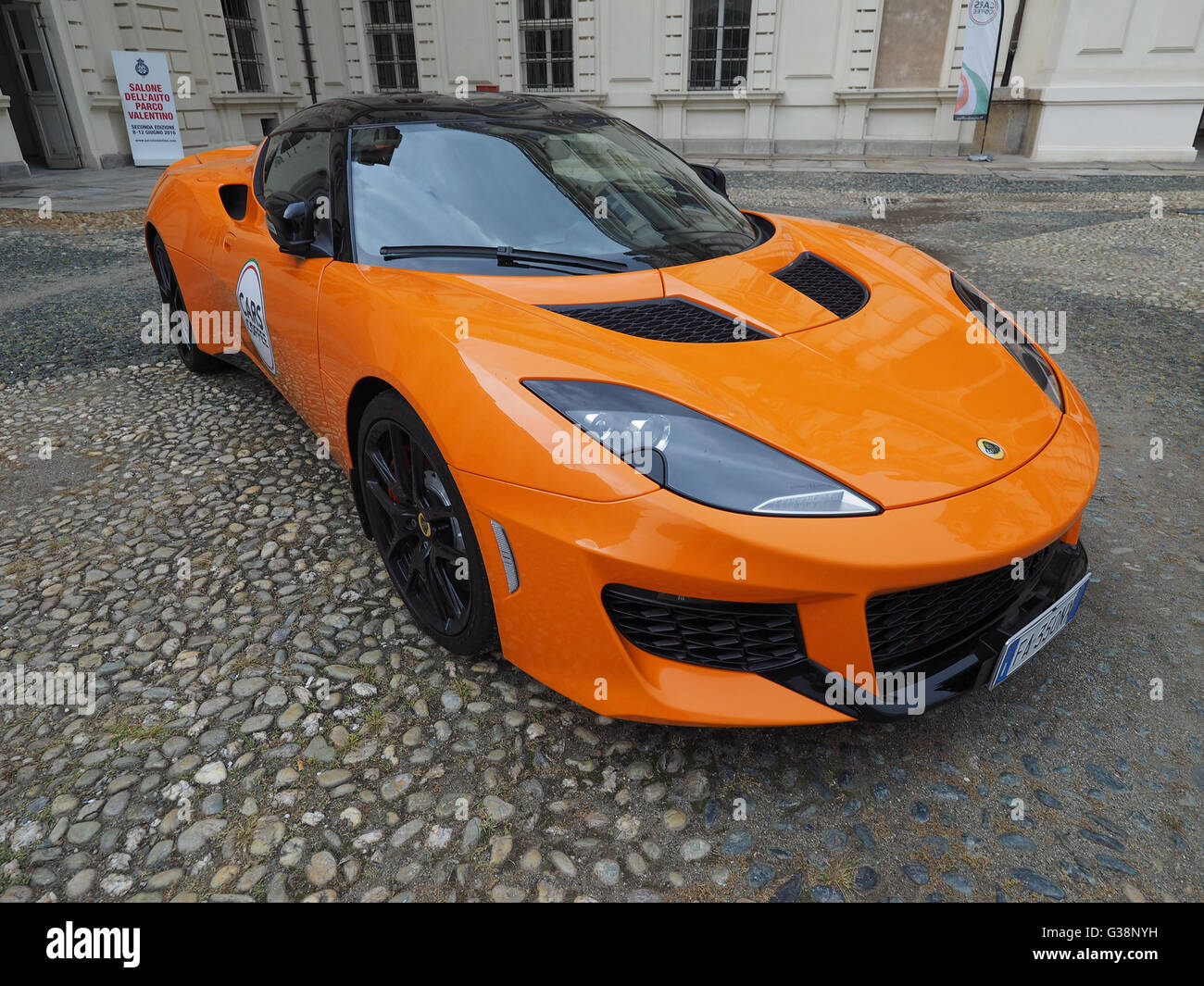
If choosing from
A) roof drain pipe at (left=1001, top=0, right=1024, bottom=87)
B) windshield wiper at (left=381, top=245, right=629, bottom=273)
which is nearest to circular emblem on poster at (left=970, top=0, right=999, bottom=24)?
roof drain pipe at (left=1001, top=0, right=1024, bottom=87)

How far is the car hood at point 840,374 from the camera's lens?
1597mm

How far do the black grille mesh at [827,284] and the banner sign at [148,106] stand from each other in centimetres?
1423

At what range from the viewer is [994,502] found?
5.16 feet

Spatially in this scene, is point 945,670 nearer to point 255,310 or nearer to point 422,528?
point 422,528

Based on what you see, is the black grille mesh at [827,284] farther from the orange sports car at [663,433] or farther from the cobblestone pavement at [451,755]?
the cobblestone pavement at [451,755]

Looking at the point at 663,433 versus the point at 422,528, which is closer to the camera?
the point at 663,433

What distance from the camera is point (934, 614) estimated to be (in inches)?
63.4

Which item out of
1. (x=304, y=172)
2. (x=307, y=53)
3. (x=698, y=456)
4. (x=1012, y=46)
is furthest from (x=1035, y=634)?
(x=307, y=53)

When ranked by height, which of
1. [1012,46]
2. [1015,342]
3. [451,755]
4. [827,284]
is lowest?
[451,755]

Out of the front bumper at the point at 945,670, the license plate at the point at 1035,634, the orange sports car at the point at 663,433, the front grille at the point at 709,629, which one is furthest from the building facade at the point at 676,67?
the front grille at the point at 709,629

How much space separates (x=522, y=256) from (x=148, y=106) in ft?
46.4

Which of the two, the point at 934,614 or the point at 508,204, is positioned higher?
the point at 508,204

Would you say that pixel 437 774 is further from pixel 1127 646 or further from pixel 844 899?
pixel 1127 646
